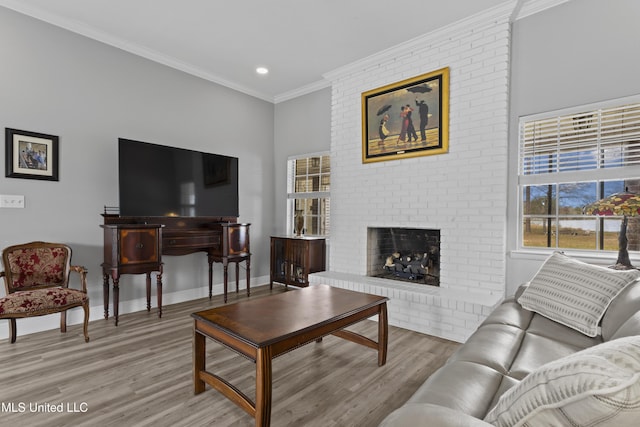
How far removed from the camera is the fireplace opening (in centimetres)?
366

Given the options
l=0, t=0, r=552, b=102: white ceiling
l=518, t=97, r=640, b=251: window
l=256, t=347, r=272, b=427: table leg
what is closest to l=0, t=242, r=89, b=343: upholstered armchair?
l=256, t=347, r=272, b=427: table leg

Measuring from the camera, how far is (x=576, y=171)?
2.83 metres

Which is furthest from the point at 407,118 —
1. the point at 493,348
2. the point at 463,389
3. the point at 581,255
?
the point at 463,389

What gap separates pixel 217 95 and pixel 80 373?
11.7 feet

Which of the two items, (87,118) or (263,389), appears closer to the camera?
(263,389)

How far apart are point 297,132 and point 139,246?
2.75m

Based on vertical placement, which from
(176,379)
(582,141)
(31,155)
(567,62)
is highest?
(567,62)

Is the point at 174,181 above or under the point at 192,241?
above

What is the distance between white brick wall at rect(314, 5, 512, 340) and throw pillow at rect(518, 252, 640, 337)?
90cm

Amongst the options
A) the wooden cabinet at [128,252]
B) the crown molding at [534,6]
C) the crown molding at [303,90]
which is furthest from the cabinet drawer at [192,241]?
the crown molding at [534,6]

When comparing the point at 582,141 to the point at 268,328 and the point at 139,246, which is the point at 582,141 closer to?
Result: the point at 268,328

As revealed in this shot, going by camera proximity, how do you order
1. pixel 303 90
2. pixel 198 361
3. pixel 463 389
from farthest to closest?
pixel 303 90 → pixel 198 361 → pixel 463 389

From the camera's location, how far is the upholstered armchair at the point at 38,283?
2479 mm

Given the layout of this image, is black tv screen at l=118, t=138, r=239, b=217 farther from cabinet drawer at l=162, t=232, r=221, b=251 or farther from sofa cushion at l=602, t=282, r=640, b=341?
sofa cushion at l=602, t=282, r=640, b=341
